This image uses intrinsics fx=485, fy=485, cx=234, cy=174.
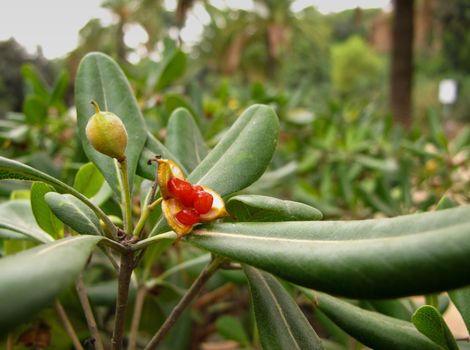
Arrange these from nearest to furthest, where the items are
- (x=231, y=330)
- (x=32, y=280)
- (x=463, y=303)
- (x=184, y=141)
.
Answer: (x=32, y=280)
(x=463, y=303)
(x=184, y=141)
(x=231, y=330)

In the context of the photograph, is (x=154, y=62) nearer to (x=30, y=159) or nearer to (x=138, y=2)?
(x=30, y=159)

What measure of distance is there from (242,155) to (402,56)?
477 cm

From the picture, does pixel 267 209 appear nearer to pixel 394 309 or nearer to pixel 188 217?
pixel 188 217

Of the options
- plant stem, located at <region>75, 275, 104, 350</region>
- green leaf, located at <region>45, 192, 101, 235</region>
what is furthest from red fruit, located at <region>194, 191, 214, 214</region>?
plant stem, located at <region>75, 275, 104, 350</region>

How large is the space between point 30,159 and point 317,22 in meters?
15.5

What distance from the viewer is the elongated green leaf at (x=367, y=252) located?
1.03 feet

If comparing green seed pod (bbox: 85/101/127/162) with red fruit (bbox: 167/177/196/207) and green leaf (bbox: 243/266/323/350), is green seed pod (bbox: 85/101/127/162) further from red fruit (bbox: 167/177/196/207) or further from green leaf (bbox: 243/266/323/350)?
green leaf (bbox: 243/266/323/350)

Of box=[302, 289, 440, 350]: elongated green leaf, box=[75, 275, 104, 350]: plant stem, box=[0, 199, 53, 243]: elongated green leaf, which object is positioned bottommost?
box=[75, 275, 104, 350]: plant stem

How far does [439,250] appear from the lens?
315 millimetres

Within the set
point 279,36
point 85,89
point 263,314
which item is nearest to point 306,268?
point 263,314

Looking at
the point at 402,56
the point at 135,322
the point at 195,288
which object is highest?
the point at 402,56

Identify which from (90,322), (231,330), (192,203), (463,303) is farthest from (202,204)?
(231,330)

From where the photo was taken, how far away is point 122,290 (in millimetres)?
486

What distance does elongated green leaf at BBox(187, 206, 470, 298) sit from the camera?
0.31 metres
